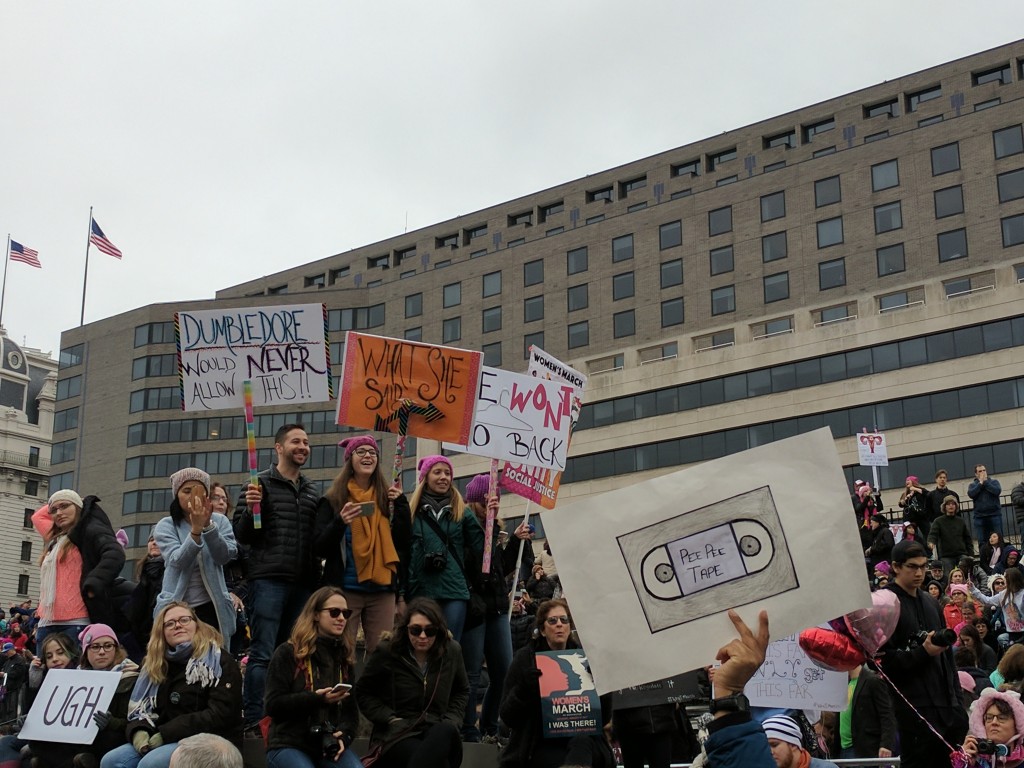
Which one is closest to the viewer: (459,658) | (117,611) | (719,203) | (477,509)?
(459,658)

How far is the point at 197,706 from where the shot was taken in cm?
814

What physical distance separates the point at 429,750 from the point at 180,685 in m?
1.66

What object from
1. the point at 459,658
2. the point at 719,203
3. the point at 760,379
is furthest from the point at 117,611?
the point at 719,203

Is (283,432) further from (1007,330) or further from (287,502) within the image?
→ (1007,330)

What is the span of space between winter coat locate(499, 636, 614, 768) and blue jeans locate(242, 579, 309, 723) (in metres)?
1.88

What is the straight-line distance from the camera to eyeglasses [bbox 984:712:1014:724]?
23.5 ft

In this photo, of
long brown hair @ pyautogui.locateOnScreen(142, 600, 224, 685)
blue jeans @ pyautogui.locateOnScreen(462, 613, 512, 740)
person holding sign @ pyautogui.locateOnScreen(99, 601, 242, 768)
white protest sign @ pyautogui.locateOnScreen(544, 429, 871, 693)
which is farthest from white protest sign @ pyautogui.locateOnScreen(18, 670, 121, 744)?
white protest sign @ pyautogui.locateOnScreen(544, 429, 871, 693)

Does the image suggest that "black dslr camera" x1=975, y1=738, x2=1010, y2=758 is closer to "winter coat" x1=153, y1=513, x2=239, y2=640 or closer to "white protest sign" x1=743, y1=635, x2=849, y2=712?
"white protest sign" x1=743, y1=635, x2=849, y2=712

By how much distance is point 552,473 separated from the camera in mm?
12227

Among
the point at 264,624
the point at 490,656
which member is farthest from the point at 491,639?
the point at 264,624

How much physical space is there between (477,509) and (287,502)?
6.79 ft

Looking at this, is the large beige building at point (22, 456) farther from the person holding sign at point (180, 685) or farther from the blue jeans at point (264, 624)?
the person holding sign at point (180, 685)

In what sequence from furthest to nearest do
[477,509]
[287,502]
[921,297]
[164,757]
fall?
[921,297]
[477,509]
[287,502]
[164,757]

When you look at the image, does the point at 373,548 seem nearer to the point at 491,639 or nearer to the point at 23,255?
the point at 491,639
